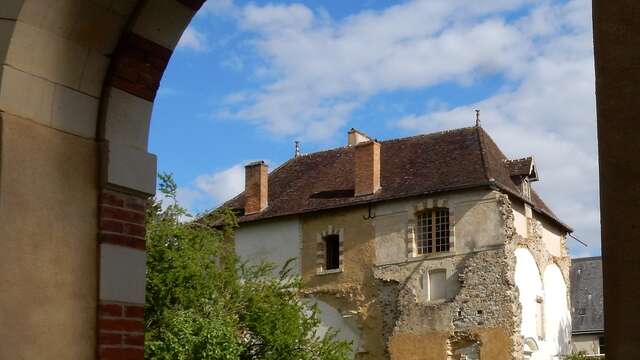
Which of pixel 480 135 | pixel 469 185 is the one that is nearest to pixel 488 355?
pixel 469 185

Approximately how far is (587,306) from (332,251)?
892 inches

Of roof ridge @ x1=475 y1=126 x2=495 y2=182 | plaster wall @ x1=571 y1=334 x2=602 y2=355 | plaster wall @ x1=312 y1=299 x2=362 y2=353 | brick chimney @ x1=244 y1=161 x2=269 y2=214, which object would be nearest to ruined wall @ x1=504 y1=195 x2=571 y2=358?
roof ridge @ x1=475 y1=126 x2=495 y2=182

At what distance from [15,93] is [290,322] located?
61.4ft

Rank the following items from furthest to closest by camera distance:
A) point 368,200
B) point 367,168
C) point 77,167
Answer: point 367,168 < point 368,200 < point 77,167

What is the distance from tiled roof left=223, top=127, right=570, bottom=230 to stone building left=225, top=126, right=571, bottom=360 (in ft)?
0.17

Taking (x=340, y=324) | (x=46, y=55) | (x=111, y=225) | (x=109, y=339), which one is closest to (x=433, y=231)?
(x=340, y=324)

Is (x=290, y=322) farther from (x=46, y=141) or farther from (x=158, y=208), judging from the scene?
(x=46, y=141)

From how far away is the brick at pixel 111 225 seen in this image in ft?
17.7

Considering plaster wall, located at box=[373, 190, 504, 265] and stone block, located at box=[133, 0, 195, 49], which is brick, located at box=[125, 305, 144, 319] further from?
plaster wall, located at box=[373, 190, 504, 265]

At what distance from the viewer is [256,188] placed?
36.5m

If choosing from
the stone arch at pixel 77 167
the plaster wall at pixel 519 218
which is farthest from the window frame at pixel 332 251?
the stone arch at pixel 77 167

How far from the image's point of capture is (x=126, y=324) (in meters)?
5.46

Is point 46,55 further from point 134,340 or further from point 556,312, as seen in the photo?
point 556,312

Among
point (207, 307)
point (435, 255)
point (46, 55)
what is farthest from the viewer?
point (435, 255)
